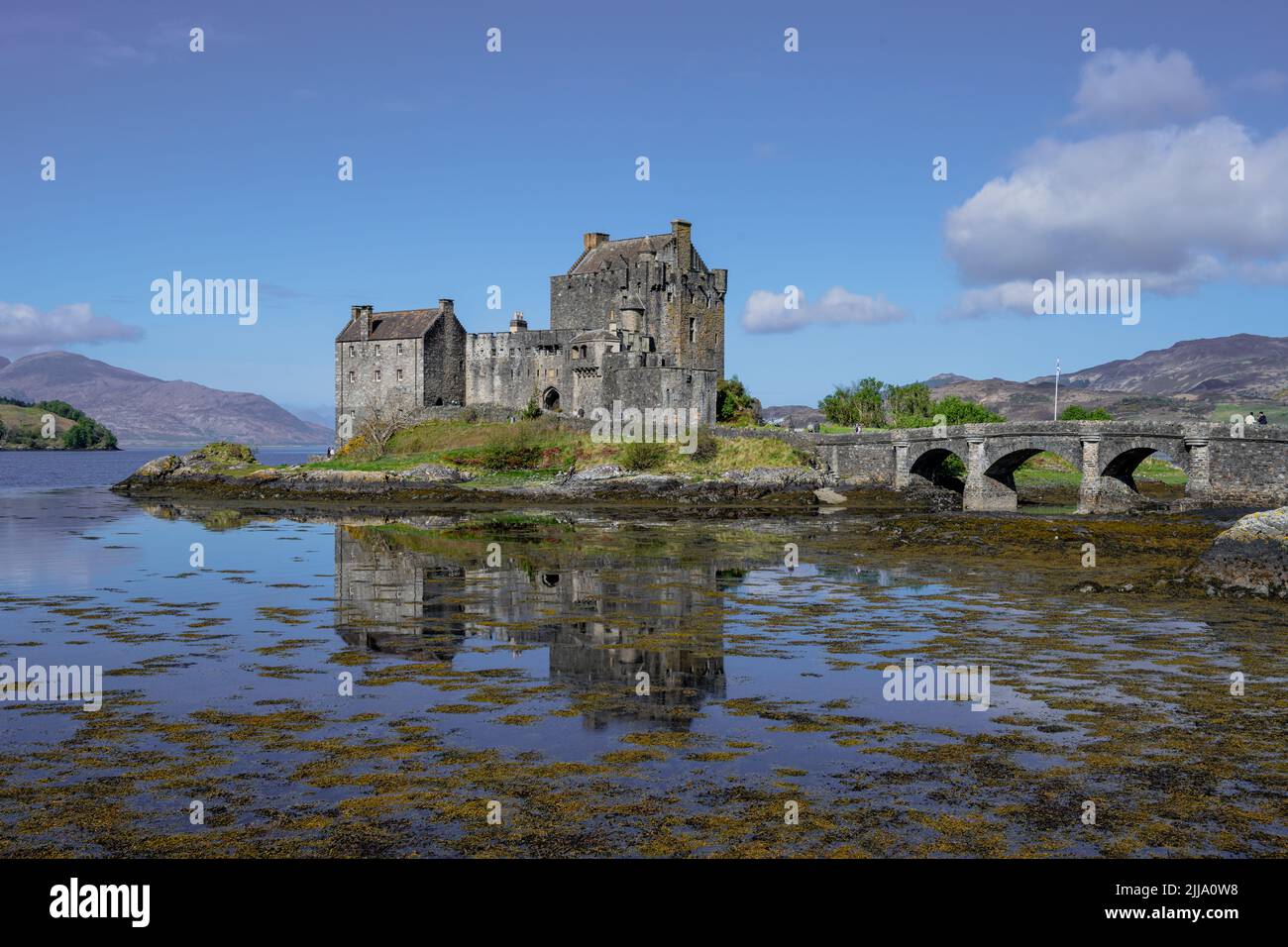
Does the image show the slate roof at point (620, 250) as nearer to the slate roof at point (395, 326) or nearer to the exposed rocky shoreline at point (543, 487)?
the slate roof at point (395, 326)

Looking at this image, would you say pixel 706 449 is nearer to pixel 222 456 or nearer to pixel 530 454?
pixel 530 454

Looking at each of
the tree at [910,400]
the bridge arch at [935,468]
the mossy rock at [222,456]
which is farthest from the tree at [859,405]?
the mossy rock at [222,456]

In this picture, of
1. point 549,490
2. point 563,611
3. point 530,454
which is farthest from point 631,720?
point 530,454

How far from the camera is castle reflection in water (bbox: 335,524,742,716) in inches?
641

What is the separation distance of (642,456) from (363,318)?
29.5 meters

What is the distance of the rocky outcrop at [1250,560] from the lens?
22.6 metres

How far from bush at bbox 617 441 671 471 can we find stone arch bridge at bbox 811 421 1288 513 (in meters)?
10.2

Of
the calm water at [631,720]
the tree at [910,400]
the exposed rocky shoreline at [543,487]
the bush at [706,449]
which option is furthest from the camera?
the tree at [910,400]

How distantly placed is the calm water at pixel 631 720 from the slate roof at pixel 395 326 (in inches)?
2026

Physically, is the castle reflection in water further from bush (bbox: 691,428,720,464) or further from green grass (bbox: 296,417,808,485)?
bush (bbox: 691,428,720,464)

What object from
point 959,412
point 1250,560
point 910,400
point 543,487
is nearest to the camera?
point 1250,560

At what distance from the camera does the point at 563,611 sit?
864 inches

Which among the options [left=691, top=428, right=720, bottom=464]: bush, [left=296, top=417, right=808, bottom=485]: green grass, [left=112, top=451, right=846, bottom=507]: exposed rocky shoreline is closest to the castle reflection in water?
[left=112, top=451, right=846, bottom=507]: exposed rocky shoreline

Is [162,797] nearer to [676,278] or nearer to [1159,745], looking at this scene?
[1159,745]
